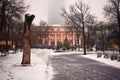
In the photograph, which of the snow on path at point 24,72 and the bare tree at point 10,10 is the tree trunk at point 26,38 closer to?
the snow on path at point 24,72

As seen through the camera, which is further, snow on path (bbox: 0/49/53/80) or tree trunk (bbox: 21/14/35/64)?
tree trunk (bbox: 21/14/35/64)

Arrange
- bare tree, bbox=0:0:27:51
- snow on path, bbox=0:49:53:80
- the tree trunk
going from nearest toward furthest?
snow on path, bbox=0:49:53:80
the tree trunk
bare tree, bbox=0:0:27:51

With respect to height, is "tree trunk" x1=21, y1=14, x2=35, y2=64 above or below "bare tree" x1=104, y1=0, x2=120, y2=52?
below

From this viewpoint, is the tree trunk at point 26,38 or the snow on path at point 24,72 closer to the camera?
the snow on path at point 24,72

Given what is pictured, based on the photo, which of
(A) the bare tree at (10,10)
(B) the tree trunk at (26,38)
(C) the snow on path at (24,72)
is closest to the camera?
(C) the snow on path at (24,72)

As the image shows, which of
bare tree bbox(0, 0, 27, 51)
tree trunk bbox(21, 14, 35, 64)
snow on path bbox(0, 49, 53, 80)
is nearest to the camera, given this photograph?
snow on path bbox(0, 49, 53, 80)

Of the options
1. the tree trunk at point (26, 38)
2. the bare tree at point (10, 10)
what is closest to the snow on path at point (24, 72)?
the tree trunk at point (26, 38)

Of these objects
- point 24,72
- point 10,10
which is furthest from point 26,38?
point 10,10

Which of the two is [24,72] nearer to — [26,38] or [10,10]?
[26,38]

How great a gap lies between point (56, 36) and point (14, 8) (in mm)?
90479

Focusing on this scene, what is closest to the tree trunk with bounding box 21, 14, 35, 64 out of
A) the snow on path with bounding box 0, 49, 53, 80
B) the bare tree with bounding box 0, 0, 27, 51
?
the snow on path with bounding box 0, 49, 53, 80

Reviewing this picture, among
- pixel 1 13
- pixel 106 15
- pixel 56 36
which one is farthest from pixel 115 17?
pixel 56 36

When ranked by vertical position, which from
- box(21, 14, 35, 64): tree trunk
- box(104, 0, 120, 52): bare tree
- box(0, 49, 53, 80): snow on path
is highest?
box(104, 0, 120, 52): bare tree

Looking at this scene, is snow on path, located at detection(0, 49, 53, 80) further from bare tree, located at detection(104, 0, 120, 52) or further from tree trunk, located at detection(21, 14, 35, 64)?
bare tree, located at detection(104, 0, 120, 52)
